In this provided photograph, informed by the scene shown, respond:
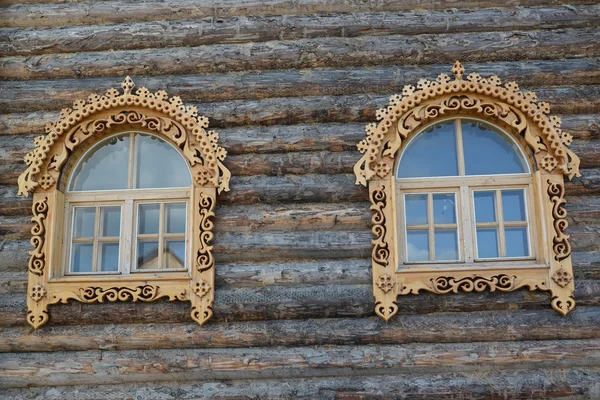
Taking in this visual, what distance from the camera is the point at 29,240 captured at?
696 cm

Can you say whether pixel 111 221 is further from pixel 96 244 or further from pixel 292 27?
pixel 292 27

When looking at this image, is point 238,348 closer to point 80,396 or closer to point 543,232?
point 80,396

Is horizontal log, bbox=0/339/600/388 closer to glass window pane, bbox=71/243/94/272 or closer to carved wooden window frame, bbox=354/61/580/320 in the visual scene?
carved wooden window frame, bbox=354/61/580/320

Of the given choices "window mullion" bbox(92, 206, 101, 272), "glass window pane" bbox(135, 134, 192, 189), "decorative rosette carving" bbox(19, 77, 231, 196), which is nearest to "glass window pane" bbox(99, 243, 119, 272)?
"window mullion" bbox(92, 206, 101, 272)

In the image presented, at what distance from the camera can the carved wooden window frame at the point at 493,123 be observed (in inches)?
256

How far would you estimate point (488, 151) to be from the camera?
705cm

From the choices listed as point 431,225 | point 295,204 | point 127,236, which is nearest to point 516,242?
point 431,225

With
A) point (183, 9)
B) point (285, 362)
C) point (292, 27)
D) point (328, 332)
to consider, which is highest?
point (183, 9)

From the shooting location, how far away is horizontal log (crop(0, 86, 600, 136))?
7059mm

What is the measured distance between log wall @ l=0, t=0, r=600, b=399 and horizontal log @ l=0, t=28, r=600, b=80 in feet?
0.06

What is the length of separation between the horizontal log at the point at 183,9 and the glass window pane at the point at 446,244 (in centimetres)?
229

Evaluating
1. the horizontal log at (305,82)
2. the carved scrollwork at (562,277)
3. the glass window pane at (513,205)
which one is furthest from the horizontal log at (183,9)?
the carved scrollwork at (562,277)

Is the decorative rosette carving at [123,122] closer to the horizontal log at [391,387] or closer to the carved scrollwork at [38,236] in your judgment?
the carved scrollwork at [38,236]

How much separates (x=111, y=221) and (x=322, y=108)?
228 centimetres
